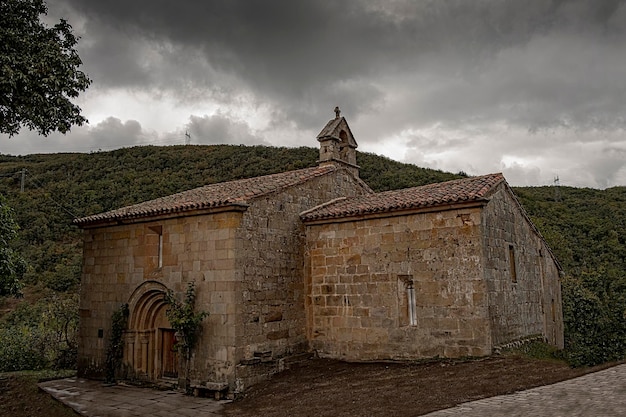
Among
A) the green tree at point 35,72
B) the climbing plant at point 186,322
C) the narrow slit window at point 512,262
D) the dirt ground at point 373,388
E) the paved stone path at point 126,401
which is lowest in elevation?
the paved stone path at point 126,401

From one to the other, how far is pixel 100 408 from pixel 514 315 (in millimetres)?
10035

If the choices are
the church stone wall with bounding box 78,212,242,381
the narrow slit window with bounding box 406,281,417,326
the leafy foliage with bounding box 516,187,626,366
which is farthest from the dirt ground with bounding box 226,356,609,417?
the leafy foliage with bounding box 516,187,626,366

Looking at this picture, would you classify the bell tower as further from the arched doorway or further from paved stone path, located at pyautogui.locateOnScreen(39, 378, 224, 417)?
paved stone path, located at pyautogui.locateOnScreen(39, 378, 224, 417)

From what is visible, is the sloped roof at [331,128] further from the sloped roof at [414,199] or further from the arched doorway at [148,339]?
the arched doorway at [148,339]

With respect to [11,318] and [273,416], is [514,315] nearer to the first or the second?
[273,416]

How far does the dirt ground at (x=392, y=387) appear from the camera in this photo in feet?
29.8

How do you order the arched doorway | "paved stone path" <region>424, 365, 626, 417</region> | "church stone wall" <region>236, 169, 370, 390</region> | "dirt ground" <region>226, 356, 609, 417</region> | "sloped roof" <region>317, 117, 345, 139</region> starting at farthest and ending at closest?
"sloped roof" <region>317, 117, 345, 139</region> < the arched doorway < "church stone wall" <region>236, 169, 370, 390</region> < "dirt ground" <region>226, 356, 609, 417</region> < "paved stone path" <region>424, 365, 626, 417</region>

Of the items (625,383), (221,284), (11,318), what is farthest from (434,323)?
(11,318)

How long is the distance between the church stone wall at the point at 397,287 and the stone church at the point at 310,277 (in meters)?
0.03

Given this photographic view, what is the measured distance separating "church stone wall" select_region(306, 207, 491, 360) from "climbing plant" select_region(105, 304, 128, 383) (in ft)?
16.6

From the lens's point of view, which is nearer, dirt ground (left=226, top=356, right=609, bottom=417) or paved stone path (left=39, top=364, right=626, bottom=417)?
paved stone path (left=39, top=364, right=626, bottom=417)

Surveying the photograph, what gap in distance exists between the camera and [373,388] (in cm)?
1050

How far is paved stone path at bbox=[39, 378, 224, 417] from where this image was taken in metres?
10.8

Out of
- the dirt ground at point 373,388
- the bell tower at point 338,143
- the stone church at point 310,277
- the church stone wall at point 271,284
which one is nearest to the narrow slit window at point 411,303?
the stone church at point 310,277
